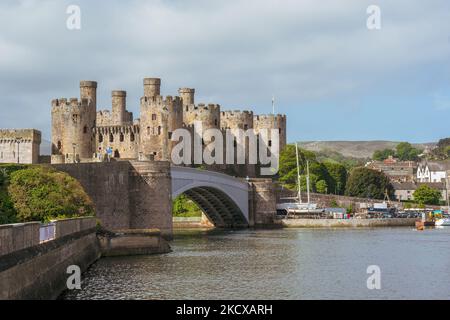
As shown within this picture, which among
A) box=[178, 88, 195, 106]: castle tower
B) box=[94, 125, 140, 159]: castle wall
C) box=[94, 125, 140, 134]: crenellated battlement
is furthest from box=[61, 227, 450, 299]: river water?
box=[178, 88, 195, 106]: castle tower

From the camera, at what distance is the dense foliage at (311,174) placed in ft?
313

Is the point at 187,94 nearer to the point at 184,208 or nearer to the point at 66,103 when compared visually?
the point at 184,208

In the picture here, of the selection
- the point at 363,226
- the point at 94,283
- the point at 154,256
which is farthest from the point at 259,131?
the point at 94,283

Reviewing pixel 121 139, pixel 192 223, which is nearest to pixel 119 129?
pixel 121 139

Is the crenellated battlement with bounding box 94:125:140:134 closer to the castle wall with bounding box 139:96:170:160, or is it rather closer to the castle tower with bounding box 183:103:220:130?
the castle wall with bounding box 139:96:170:160

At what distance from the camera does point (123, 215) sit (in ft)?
169

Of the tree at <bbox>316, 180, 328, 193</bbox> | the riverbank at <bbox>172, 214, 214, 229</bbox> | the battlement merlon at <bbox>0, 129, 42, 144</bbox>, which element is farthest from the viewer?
the tree at <bbox>316, 180, 328, 193</bbox>

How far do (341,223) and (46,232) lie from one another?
5195 cm

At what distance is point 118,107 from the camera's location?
91375 mm

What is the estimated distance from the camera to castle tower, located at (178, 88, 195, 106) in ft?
307

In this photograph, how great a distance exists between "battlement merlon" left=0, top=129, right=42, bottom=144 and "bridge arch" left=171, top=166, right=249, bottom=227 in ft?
39.1

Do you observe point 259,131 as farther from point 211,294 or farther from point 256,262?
point 211,294

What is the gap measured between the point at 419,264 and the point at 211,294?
12.1 metres

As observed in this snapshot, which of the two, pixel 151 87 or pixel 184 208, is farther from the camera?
pixel 184 208
